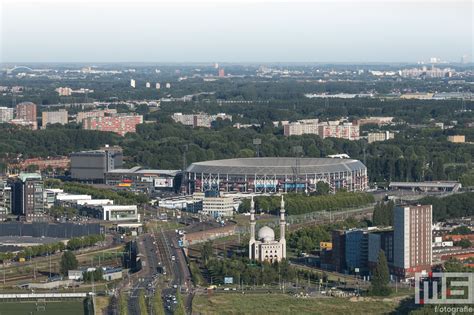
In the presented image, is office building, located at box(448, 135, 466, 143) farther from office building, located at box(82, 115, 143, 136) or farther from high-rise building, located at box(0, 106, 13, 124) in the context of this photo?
high-rise building, located at box(0, 106, 13, 124)

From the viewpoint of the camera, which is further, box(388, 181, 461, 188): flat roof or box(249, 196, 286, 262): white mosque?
box(388, 181, 461, 188): flat roof

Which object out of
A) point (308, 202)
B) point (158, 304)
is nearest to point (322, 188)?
point (308, 202)

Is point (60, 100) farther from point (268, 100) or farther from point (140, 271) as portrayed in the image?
point (140, 271)

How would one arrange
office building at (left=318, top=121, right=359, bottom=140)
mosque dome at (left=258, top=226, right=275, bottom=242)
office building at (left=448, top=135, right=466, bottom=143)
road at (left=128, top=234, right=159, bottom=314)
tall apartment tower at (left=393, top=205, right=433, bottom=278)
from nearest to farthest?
road at (left=128, top=234, right=159, bottom=314) < tall apartment tower at (left=393, top=205, right=433, bottom=278) < mosque dome at (left=258, top=226, right=275, bottom=242) < office building at (left=448, top=135, right=466, bottom=143) < office building at (left=318, top=121, right=359, bottom=140)

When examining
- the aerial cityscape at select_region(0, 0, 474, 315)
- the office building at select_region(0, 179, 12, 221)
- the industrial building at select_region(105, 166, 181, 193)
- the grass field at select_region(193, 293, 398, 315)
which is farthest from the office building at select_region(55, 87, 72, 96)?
the grass field at select_region(193, 293, 398, 315)

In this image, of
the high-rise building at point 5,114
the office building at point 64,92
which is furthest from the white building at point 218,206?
the office building at point 64,92

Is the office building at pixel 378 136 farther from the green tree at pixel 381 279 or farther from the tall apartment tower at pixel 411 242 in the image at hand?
the green tree at pixel 381 279
